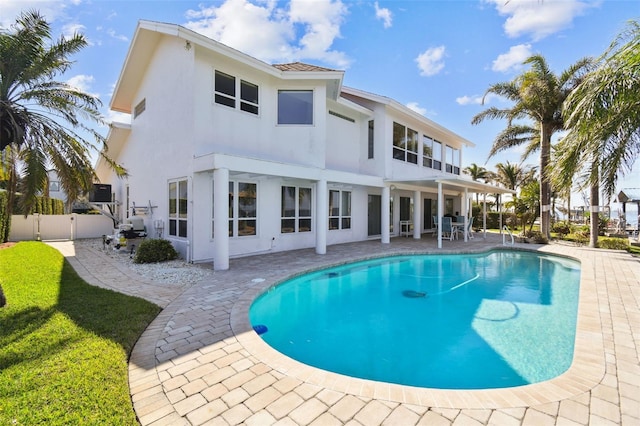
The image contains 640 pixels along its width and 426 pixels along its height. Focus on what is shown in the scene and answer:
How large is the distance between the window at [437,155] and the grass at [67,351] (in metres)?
20.6

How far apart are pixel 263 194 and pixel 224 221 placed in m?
3.30

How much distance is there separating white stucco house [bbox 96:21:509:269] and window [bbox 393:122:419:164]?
4.7 inches

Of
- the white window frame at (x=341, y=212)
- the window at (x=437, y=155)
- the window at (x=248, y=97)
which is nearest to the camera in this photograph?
the window at (x=248, y=97)

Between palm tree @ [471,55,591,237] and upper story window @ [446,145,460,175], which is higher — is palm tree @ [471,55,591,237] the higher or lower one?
the higher one

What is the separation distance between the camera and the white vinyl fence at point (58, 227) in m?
17.4

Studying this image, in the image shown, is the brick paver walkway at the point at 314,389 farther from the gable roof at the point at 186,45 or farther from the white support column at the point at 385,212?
the white support column at the point at 385,212

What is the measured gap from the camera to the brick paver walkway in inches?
117

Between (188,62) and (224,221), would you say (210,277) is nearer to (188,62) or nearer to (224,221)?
(224,221)

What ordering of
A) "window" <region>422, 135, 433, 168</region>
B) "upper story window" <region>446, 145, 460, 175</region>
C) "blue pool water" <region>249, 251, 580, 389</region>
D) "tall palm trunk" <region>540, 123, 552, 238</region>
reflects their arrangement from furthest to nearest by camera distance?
"upper story window" <region>446, 145, 460, 175</region>, "window" <region>422, 135, 433, 168</region>, "tall palm trunk" <region>540, 123, 552, 238</region>, "blue pool water" <region>249, 251, 580, 389</region>

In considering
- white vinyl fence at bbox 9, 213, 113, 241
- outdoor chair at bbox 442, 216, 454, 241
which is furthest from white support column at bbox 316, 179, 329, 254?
white vinyl fence at bbox 9, 213, 113, 241

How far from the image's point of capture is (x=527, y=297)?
28.0 feet

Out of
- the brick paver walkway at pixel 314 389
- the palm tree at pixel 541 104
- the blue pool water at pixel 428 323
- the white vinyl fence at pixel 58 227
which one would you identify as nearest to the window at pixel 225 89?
the blue pool water at pixel 428 323

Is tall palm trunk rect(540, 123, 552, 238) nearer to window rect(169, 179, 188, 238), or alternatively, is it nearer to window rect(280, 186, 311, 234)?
window rect(280, 186, 311, 234)

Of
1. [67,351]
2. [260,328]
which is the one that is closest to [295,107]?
[260,328]
